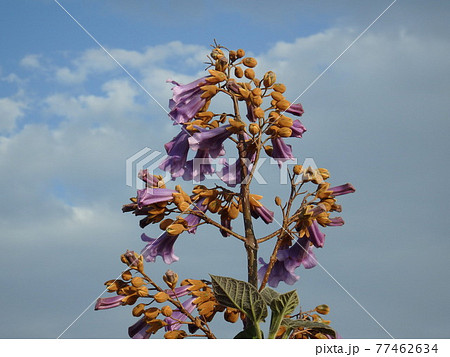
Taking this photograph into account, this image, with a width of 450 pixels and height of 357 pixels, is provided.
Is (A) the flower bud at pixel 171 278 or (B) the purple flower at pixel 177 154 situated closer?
(A) the flower bud at pixel 171 278

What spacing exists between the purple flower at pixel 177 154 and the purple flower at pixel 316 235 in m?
0.75

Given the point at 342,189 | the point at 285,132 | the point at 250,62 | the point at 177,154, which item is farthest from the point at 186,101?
the point at 342,189

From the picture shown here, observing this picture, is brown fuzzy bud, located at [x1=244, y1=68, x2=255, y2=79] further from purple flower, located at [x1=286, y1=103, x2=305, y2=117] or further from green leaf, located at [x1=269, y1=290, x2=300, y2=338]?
green leaf, located at [x1=269, y1=290, x2=300, y2=338]

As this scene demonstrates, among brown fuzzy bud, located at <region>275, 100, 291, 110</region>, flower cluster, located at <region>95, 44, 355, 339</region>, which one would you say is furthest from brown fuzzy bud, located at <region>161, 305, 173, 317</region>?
brown fuzzy bud, located at <region>275, 100, 291, 110</region>

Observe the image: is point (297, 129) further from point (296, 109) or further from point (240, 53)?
point (240, 53)

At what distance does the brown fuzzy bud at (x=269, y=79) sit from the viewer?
3180 millimetres

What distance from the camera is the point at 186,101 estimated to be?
3.36m

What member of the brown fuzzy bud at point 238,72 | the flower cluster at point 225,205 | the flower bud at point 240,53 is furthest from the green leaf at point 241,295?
the flower bud at point 240,53

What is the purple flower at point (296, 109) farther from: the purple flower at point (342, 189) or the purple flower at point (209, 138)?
the purple flower at point (342, 189)

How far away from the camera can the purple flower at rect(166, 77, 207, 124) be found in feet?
10.9

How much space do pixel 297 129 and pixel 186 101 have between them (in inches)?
23.5

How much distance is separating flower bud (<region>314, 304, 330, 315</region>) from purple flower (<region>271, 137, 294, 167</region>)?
2.47ft
